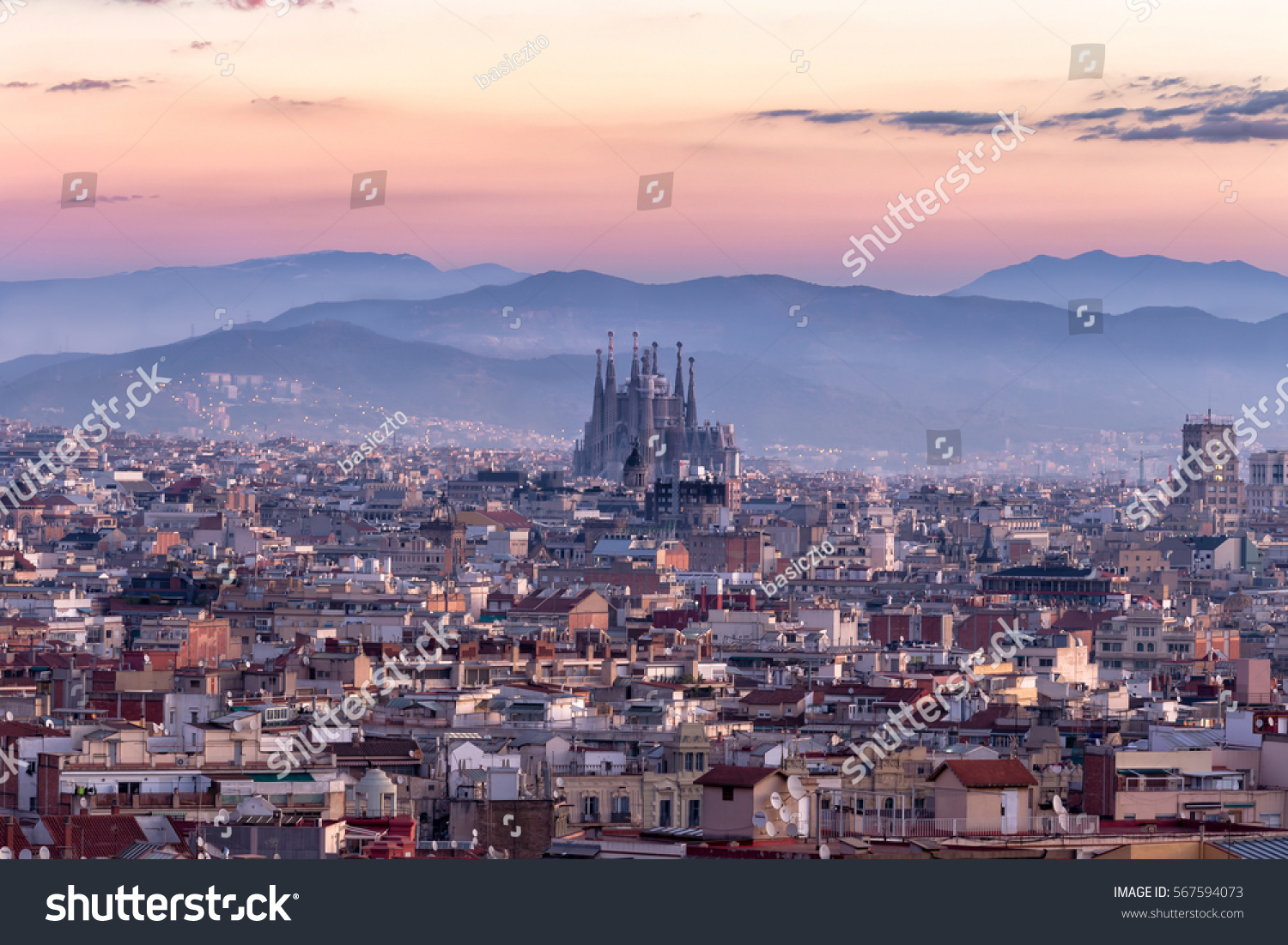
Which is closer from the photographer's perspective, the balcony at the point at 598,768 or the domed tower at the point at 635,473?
the balcony at the point at 598,768

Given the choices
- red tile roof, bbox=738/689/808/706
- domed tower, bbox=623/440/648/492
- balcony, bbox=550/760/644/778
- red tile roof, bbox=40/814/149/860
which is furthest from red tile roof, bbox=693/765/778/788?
domed tower, bbox=623/440/648/492

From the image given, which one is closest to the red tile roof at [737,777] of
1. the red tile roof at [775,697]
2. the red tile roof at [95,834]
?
the red tile roof at [95,834]

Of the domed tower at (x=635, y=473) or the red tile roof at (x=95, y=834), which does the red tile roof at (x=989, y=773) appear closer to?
the red tile roof at (x=95, y=834)

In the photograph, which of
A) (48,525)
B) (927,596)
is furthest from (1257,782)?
(48,525)

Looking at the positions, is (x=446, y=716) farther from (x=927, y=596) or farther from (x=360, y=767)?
(x=927, y=596)

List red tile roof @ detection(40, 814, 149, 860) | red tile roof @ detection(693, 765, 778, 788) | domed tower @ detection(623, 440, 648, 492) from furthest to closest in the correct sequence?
domed tower @ detection(623, 440, 648, 492)
red tile roof @ detection(40, 814, 149, 860)
red tile roof @ detection(693, 765, 778, 788)

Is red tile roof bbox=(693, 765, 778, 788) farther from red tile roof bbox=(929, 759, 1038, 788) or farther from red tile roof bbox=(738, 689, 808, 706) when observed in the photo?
red tile roof bbox=(738, 689, 808, 706)
